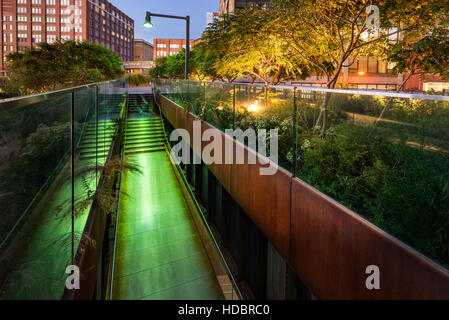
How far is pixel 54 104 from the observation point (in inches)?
118

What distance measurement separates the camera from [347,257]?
3.65 metres

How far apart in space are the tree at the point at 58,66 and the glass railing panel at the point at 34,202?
1569 cm

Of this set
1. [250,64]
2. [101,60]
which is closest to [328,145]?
[250,64]

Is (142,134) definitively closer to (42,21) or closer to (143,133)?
(143,133)

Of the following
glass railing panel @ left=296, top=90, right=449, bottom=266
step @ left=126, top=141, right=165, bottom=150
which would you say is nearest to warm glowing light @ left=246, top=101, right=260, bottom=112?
glass railing panel @ left=296, top=90, right=449, bottom=266

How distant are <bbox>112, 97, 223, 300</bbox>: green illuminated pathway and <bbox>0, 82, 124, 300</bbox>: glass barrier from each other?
472 cm

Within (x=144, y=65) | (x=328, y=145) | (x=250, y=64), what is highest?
(x=144, y=65)

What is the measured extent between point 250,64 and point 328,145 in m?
11.5

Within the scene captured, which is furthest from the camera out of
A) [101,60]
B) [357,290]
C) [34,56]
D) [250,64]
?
[101,60]

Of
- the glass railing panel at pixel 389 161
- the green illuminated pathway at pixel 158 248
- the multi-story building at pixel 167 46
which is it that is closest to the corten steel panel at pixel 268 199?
the glass railing panel at pixel 389 161

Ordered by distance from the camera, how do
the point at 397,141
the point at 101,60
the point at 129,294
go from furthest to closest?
1. the point at 101,60
2. the point at 129,294
3. the point at 397,141

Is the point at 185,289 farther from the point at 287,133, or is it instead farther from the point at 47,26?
the point at 47,26

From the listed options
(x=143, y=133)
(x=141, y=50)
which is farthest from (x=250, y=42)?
(x=141, y=50)

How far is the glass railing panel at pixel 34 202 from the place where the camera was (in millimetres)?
2043
